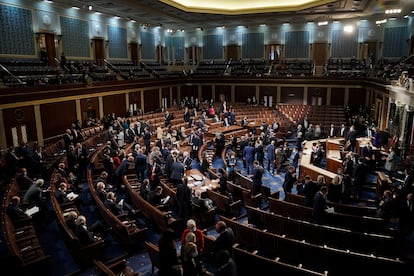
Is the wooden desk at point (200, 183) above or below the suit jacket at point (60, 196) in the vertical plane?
below

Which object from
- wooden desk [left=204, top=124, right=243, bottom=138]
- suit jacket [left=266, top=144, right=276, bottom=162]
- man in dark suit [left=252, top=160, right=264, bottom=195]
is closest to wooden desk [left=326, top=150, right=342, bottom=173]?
suit jacket [left=266, top=144, right=276, bottom=162]

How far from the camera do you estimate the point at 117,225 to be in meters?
6.61

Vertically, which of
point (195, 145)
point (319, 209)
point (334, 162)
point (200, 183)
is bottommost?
point (334, 162)

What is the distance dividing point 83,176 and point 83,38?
13071 millimetres

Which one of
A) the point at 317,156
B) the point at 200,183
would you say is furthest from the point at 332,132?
the point at 200,183

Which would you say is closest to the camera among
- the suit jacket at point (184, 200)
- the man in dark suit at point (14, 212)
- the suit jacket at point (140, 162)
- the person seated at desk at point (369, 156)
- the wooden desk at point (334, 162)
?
the man in dark suit at point (14, 212)

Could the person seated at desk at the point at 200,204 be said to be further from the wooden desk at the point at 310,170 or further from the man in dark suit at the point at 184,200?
the wooden desk at the point at 310,170

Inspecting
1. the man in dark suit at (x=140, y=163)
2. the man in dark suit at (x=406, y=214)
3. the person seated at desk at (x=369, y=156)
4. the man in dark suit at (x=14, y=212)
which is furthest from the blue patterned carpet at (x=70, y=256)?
the person seated at desk at (x=369, y=156)

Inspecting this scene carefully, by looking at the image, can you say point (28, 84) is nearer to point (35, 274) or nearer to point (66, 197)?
point (66, 197)

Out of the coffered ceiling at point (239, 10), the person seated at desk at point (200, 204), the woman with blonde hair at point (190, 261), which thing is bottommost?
the person seated at desk at point (200, 204)

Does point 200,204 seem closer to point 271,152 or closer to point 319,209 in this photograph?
point 319,209

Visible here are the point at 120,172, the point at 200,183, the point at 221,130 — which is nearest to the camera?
the point at 200,183

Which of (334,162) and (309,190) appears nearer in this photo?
(309,190)

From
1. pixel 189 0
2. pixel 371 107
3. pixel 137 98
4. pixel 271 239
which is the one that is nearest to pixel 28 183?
pixel 271 239
